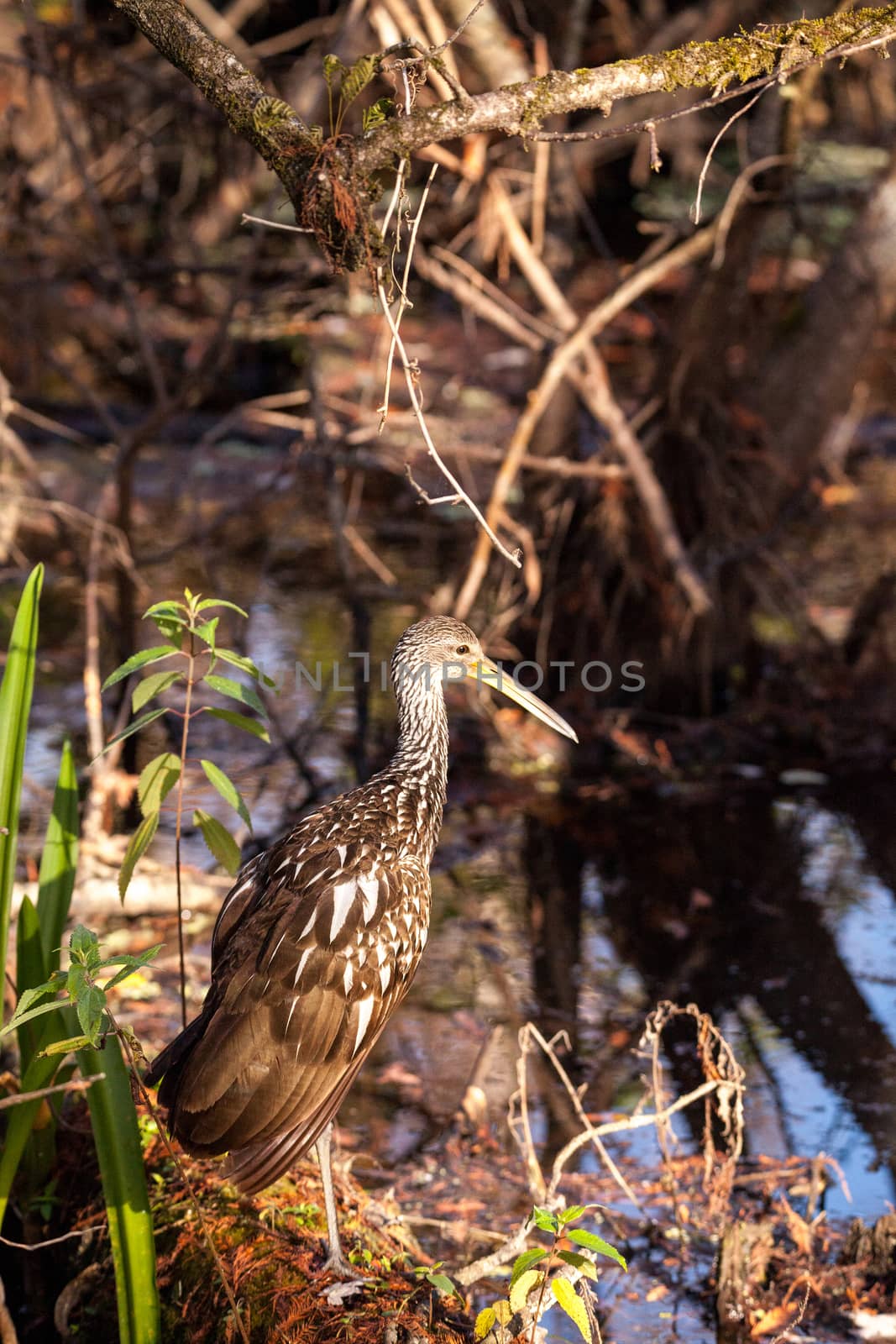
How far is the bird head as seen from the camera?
12.8 ft

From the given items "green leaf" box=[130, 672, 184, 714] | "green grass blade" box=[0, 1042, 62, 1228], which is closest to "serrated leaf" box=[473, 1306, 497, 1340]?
"green grass blade" box=[0, 1042, 62, 1228]

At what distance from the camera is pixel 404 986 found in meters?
3.36

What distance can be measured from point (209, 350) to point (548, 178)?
1916 mm

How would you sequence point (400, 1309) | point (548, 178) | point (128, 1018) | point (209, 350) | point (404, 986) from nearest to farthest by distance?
point (400, 1309)
point (404, 986)
point (128, 1018)
point (209, 350)
point (548, 178)

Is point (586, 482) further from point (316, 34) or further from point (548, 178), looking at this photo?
point (316, 34)

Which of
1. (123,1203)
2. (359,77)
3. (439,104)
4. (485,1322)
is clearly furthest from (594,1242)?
(359,77)

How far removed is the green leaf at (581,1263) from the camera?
2652 mm

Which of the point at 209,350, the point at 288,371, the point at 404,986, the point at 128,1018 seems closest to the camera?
the point at 404,986

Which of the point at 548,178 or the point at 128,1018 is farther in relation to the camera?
the point at 548,178

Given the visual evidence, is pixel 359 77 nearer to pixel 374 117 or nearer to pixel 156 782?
pixel 374 117

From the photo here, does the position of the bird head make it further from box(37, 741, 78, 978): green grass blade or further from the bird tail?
the bird tail

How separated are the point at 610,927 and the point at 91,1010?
348 centimetres

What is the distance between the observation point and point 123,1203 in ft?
9.48

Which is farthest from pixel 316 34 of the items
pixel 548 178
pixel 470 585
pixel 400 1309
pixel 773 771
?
pixel 400 1309
